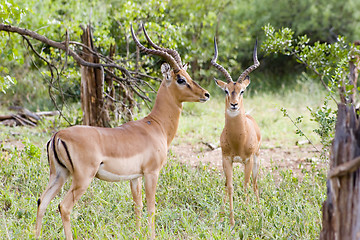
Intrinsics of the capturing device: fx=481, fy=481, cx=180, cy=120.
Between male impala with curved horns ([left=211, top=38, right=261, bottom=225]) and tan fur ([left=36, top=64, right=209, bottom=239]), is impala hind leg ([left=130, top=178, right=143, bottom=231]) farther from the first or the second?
male impala with curved horns ([left=211, top=38, right=261, bottom=225])

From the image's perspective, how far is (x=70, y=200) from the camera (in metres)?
3.35

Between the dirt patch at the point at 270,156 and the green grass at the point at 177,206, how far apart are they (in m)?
0.44

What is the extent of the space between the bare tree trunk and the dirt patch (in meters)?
1.14

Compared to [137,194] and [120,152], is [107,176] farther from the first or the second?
[137,194]

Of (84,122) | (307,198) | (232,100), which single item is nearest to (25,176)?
(84,122)

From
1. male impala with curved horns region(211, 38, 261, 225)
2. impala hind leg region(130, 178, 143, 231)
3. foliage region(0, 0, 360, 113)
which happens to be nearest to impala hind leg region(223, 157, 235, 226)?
male impala with curved horns region(211, 38, 261, 225)

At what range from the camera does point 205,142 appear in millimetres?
7449

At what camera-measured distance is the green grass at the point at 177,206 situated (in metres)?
3.70

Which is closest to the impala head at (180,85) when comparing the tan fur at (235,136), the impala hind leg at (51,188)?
the tan fur at (235,136)

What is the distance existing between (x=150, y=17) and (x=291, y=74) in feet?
21.9


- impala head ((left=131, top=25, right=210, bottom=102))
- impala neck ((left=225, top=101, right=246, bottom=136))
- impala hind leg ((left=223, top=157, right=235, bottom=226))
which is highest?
impala head ((left=131, top=25, right=210, bottom=102))

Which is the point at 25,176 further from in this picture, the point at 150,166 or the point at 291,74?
the point at 291,74

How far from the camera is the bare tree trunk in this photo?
267 inches

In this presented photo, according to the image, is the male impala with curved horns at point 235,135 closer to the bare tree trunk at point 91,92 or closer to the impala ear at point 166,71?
the impala ear at point 166,71
